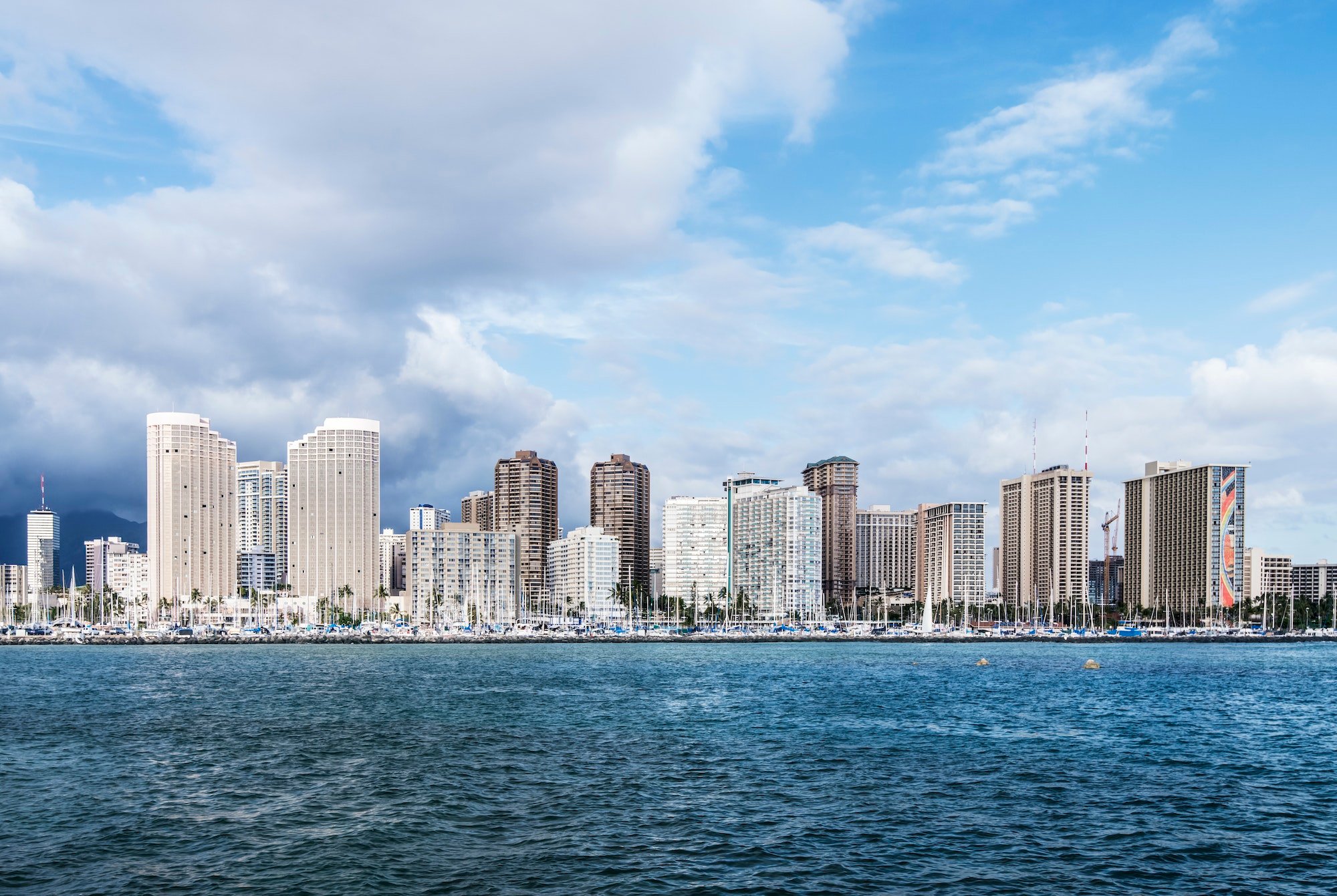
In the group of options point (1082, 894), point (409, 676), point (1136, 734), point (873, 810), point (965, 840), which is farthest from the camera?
point (409, 676)

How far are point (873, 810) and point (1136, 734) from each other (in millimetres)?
33357

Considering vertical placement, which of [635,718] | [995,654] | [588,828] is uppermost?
[588,828]

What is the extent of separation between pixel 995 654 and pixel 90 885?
17697cm

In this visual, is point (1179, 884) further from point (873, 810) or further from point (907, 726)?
point (907, 726)

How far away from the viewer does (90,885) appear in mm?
34594

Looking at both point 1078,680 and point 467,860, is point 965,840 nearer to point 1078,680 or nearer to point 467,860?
point 467,860

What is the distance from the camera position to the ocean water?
36.1m

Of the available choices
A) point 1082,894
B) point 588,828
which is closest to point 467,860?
point 588,828

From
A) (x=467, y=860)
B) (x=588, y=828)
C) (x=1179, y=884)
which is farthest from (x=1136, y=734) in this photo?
(x=467, y=860)

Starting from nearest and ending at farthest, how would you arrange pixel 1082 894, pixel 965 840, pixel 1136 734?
1. pixel 1082 894
2. pixel 965 840
3. pixel 1136 734

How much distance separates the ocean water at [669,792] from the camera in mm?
36062

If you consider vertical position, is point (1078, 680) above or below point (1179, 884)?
below

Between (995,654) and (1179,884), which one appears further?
(995,654)

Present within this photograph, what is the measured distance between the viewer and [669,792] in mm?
49219
